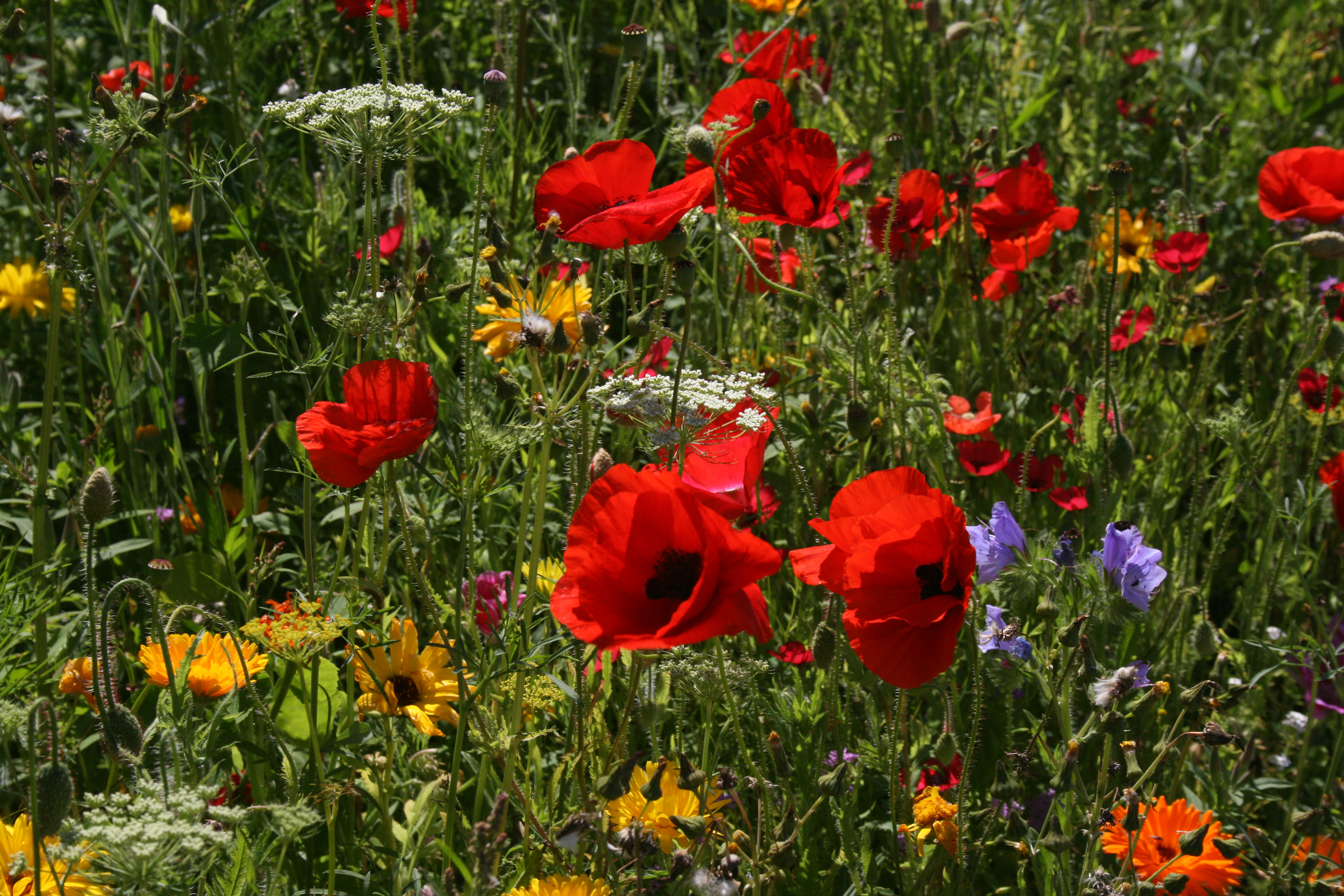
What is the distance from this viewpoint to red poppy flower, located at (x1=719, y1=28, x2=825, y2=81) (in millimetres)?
2561

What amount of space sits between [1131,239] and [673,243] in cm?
203

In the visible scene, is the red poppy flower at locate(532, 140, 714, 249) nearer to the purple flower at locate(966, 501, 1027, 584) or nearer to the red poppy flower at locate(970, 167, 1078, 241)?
the purple flower at locate(966, 501, 1027, 584)

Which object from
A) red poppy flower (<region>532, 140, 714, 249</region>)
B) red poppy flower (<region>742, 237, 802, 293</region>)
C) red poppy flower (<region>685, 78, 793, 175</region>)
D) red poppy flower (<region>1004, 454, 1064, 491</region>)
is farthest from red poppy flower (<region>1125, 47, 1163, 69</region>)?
red poppy flower (<region>532, 140, 714, 249</region>)

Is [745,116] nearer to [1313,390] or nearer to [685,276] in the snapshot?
[685,276]

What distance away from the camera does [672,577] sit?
1134 millimetres

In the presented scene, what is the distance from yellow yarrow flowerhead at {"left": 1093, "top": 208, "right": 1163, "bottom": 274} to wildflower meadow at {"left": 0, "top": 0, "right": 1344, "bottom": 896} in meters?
0.02

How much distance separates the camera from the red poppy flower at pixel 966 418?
198 cm

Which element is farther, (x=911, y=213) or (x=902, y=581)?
(x=911, y=213)

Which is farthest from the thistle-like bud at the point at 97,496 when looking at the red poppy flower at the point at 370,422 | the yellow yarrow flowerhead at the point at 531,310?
the yellow yarrow flowerhead at the point at 531,310

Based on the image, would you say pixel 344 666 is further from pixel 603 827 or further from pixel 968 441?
pixel 968 441

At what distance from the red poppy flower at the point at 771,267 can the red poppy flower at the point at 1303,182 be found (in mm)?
949

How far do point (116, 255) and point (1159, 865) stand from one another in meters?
2.71

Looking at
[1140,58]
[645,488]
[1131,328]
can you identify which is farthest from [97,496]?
[1140,58]

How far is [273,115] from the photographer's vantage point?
1428mm
